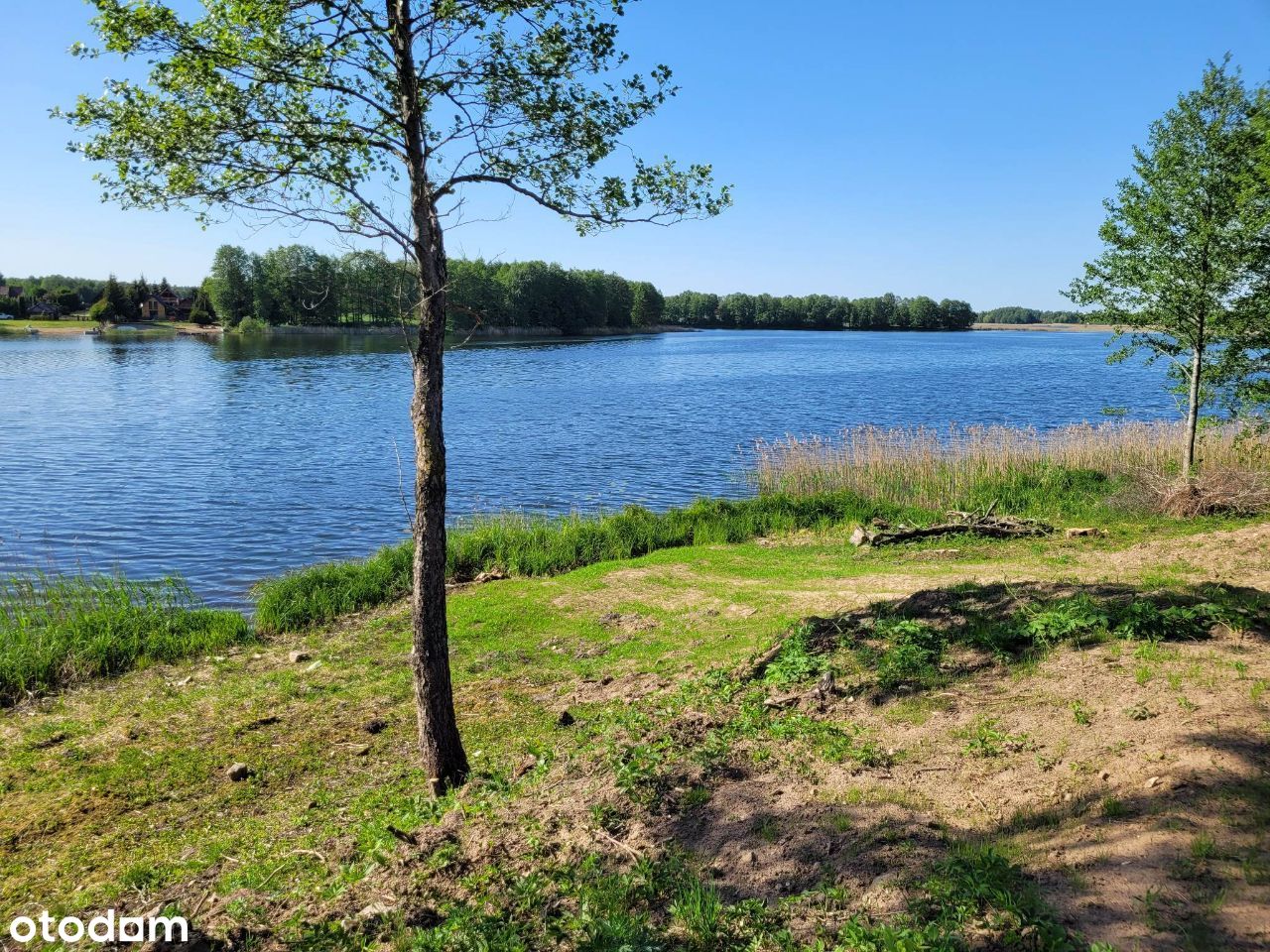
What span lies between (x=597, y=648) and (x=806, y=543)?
294 inches

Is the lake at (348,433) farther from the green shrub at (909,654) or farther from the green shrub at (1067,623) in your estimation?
the green shrub at (1067,623)

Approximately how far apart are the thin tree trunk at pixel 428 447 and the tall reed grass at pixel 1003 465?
15297mm

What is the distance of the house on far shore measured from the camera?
460 feet

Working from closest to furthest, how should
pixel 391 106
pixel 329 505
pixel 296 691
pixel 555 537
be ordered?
1. pixel 391 106
2. pixel 296 691
3. pixel 555 537
4. pixel 329 505

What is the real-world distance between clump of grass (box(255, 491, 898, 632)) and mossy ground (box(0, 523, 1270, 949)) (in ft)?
10.7

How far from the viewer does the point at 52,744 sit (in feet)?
27.2

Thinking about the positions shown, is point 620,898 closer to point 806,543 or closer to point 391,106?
point 391,106

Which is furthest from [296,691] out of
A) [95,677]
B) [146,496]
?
[146,496]

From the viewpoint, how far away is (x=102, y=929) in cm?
506

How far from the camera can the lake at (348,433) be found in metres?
19.3

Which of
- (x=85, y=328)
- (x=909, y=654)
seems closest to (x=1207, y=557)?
(x=909, y=654)

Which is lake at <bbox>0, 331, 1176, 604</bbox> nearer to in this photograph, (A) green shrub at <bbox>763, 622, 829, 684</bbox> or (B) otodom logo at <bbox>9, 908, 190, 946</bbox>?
(B) otodom logo at <bbox>9, 908, 190, 946</bbox>

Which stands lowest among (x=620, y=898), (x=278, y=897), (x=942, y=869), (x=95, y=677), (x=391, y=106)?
(x=95, y=677)

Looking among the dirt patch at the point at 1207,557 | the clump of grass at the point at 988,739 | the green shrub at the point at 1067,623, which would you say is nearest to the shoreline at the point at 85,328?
the dirt patch at the point at 1207,557
